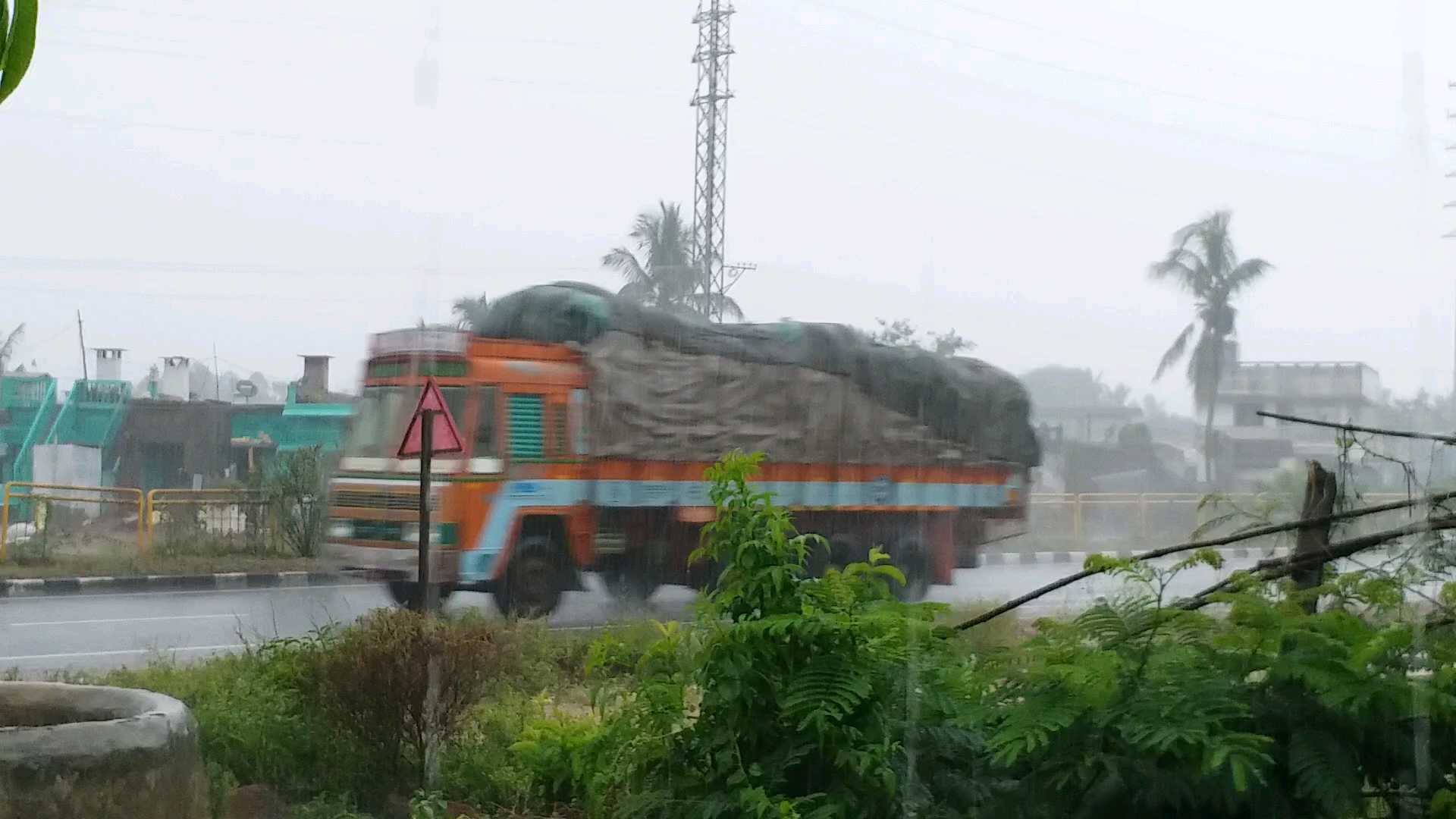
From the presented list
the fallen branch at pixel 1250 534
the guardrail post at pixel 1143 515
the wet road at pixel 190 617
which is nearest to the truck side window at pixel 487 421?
the wet road at pixel 190 617

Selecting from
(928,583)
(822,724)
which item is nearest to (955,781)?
(822,724)

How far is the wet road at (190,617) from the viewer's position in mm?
6258

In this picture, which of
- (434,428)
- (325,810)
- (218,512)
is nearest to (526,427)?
(434,428)

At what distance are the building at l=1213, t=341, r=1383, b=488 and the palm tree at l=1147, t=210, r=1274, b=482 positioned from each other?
0.16 ft

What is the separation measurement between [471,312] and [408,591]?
1.59 m

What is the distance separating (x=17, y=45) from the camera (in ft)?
9.36

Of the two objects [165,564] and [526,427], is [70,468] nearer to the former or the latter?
[165,564]

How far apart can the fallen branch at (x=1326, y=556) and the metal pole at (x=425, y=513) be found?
3.57 metres

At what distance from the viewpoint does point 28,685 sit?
3748 mm

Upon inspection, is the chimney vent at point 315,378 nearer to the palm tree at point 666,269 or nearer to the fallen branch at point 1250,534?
the palm tree at point 666,269

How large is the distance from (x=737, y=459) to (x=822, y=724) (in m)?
0.66

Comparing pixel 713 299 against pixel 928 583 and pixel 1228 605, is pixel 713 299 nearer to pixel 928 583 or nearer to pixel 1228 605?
pixel 928 583

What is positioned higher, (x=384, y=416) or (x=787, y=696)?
(x=384, y=416)

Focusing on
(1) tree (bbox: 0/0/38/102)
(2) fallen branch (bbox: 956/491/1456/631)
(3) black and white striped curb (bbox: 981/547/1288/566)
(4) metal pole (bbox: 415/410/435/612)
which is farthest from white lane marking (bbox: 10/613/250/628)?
(2) fallen branch (bbox: 956/491/1456/631)
